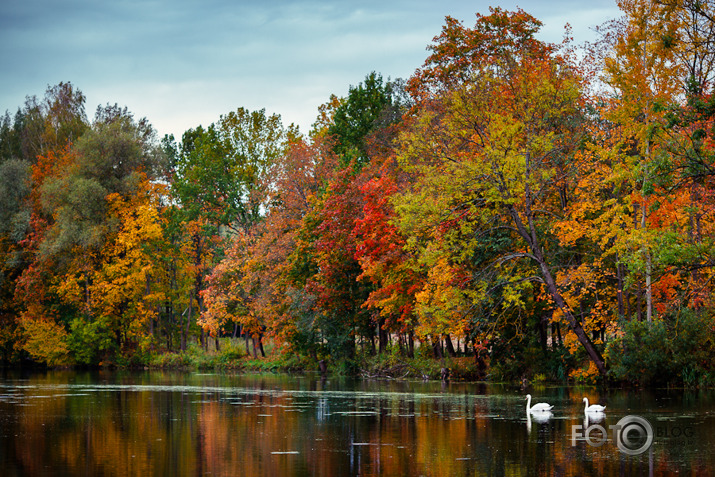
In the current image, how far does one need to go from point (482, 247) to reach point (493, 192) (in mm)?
3783

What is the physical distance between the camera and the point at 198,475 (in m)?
12.0

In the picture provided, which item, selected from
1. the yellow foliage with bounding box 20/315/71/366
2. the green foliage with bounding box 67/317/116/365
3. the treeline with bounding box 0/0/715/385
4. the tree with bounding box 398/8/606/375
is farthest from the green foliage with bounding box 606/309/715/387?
A: the yellow foliage with bounding box 20/315/71/366

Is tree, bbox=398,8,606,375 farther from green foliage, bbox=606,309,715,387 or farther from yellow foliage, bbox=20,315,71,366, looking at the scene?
yellow foliage, bbox=20,315,71,366

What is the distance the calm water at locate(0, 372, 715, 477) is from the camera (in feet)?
41.8

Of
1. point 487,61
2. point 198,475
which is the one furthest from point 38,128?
point 198,475

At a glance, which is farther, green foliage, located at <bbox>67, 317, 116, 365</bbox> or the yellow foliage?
the yellow foliage

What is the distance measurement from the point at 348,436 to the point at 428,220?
737 inches

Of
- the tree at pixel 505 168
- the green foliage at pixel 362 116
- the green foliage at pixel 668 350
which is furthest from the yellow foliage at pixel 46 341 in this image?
the green foliage at pixel 668 350

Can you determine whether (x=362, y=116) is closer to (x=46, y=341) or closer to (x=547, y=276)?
(x=46, y=341)

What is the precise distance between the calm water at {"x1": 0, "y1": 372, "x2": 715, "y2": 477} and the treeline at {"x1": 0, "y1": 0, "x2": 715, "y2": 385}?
246 inches

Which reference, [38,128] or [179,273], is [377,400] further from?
[38,128]

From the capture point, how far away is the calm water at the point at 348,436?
12737 mm

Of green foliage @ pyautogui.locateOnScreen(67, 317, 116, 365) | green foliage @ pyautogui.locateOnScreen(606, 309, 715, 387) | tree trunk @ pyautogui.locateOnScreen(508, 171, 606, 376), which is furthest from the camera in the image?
green foliage @ pyautogui.locateOnScreen(67, 317, 116, 365)

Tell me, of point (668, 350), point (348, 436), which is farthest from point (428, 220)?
point (348, 436)
